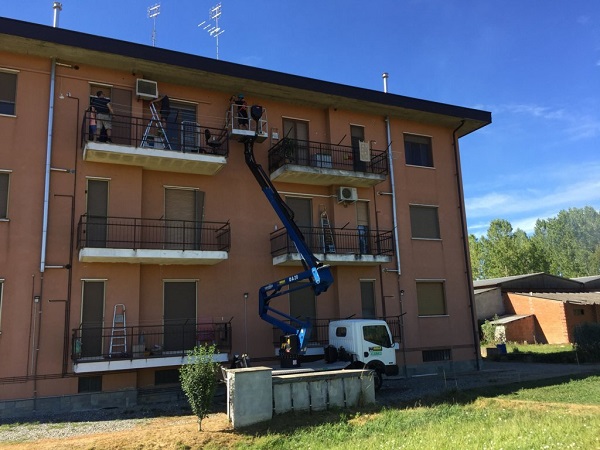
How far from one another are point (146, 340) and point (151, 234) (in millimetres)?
3345

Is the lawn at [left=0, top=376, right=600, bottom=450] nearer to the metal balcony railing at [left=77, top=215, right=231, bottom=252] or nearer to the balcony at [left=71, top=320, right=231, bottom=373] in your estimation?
the balcony at [left=71, top=320, right=231, bottom=373]

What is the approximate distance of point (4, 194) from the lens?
573 inches

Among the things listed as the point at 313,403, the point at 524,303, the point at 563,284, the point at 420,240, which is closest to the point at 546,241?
the point at 563,284

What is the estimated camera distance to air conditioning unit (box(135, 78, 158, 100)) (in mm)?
16297

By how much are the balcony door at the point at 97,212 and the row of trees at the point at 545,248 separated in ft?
167

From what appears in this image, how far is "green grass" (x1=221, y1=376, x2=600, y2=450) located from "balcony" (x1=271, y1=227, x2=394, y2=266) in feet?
20.4

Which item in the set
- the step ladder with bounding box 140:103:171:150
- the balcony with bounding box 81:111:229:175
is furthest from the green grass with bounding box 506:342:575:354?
the step ladder with bounding box 140:103:171:150

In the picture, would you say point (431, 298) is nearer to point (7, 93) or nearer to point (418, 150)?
point (418, 150)

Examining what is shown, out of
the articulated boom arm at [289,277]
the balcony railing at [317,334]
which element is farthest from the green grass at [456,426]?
the balcony railing at [317,334]

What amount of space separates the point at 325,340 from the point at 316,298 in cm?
161

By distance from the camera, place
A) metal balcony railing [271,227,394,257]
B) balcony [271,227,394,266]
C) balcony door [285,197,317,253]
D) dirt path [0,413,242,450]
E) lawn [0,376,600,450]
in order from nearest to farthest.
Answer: lawn [0,376,600,450], dirt path [0,413,242,450], balcony [271,227,394,266], metal balcony railing [271,227,394,257], balcony door [285,197,317,253]

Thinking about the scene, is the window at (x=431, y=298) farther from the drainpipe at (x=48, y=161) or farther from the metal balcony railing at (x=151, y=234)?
the drainpipe at (x=48, y=161)

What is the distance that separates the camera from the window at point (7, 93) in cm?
1498

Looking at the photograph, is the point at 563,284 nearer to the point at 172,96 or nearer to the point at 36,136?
the point at 172,96
